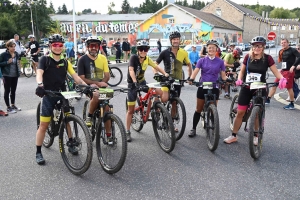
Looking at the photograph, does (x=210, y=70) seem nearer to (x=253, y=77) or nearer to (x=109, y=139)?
(x=253, y=77)

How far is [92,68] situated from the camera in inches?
199

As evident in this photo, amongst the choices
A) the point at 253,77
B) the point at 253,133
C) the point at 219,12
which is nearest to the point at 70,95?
the point at 253,133

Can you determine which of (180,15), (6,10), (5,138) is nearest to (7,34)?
(6,10)

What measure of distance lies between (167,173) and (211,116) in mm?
1469

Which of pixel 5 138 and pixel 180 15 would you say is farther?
pixel 180 15

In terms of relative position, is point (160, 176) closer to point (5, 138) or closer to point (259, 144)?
point (259, 144)

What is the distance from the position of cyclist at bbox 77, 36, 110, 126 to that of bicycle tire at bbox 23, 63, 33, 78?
1146cm

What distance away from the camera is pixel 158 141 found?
17.4 ft

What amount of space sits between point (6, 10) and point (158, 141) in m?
84.7

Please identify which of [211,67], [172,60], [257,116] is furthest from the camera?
[172,60]

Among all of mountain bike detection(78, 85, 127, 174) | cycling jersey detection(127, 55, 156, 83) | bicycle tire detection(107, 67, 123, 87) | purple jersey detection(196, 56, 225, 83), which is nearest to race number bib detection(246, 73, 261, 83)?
purple jersey detection(196, 56, 225, 83)

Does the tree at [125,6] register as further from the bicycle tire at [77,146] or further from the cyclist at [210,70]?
the bicycle tire at [77,146]

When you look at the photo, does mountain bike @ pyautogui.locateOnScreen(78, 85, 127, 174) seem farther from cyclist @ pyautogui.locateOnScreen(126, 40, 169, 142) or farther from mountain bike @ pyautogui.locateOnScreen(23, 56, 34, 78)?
mountain bike @ pyautogui.locateOnScreen(23, 56, 34, 78)

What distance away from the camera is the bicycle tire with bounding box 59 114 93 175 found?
13.0 feet
